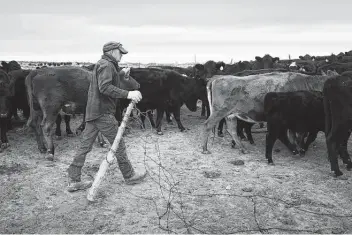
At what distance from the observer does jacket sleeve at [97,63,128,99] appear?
484 cm

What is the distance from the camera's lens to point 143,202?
4945 millimetres

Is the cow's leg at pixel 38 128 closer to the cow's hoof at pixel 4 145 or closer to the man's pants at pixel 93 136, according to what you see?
the cow's hoof at pixel 4 145

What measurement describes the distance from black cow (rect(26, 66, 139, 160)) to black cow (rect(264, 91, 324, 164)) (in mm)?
2916

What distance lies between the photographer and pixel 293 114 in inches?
269

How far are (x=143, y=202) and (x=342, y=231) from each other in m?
2.55

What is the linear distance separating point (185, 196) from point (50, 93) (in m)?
3.80

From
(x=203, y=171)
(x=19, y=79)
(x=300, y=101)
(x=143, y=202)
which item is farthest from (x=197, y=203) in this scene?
(x=19, y=79)

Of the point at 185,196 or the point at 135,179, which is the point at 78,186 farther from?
the point at 185,196

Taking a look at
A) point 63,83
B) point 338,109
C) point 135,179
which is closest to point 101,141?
point 63,83

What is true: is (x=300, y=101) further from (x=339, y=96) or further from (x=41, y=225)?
(x=41, y=225)

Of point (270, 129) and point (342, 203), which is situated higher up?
point (270, 129)

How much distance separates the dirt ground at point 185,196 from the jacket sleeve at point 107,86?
4.98 feet

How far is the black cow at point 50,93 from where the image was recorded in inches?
283

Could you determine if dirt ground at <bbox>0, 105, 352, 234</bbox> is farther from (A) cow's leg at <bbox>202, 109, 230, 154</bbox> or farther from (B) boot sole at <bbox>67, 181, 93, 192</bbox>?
(A) cow's leg at <bbox>202, 109, 230, 154</bbox>
